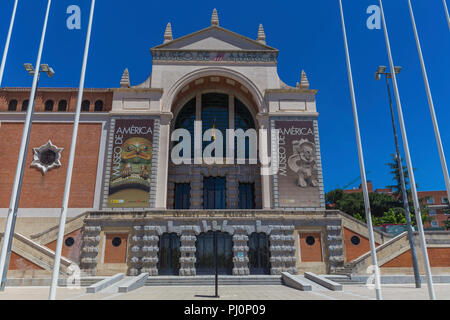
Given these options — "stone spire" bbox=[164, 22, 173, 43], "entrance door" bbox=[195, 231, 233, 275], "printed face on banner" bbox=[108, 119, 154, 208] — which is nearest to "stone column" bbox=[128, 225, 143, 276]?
"printed face on banner" bbox=[108, 119, 154, 208]

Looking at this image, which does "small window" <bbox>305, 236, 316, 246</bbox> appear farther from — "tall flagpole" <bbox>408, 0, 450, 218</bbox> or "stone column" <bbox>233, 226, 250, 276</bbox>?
"tall flagpole" <bbox>408, 0, 450, 218</bbox>

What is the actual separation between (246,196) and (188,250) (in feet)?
30.9

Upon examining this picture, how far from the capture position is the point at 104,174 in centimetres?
2922

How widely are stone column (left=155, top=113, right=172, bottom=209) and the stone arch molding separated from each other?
1504mm

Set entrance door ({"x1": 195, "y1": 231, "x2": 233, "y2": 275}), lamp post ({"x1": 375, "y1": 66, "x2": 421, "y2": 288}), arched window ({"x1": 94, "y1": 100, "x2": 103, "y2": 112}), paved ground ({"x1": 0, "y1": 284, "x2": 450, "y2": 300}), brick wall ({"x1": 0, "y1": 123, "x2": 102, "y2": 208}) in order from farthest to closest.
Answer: arched window ({"x1": 94, "y1": 100, "x2": 103, "y2": 112}), brick wall ({"x1": 0, "y1": 123, "x2": 102, "y2": 208}), entrance door ({"x1": 195, "y1": 231, "x2": 233, "y2": 275}), lamp post ({"x1": 375, "y1": 66, "x2": 421, "y2": 288}), paved ground ({"x1": 0, "y1": 284, "x2": 450, "y2": 300})

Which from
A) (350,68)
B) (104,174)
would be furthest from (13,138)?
(350,68)

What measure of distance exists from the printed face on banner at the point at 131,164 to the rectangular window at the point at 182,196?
4.24 m

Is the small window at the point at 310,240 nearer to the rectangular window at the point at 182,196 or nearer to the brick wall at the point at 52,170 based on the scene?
the rectangular window at the point at 182,196

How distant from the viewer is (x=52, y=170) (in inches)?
1154

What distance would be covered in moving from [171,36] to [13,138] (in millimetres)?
19054

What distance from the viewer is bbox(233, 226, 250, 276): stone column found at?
2484cm

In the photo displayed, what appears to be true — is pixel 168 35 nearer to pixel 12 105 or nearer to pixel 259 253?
pixel 12 105

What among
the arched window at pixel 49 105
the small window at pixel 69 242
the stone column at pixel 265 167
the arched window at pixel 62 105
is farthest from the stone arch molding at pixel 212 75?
the small window at pixel 69 242

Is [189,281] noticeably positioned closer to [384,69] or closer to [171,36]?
[384,69]
